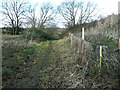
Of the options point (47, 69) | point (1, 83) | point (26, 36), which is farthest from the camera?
point (26, 36)

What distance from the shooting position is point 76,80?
734 cm

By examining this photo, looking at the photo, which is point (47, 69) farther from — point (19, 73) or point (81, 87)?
point (81, 87)

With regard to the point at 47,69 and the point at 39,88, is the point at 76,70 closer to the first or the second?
the point at 47,69

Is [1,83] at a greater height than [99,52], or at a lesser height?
lesser

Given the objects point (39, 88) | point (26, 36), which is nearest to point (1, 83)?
point (39, 88)

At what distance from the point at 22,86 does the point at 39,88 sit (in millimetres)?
549

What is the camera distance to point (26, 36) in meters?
28.5

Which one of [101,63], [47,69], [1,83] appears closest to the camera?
Result: [1,83]

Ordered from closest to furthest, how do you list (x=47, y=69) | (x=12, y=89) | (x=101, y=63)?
(x=12, y=89) → (x=101, y=63) → (x=47, y=69)

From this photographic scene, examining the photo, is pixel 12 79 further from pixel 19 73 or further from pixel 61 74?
pixel 61 74

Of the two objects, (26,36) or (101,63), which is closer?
(101,63)

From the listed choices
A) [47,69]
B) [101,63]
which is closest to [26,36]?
[47,69]

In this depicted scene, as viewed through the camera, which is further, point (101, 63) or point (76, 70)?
point (76, 70)

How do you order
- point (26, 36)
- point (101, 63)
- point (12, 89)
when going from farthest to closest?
point (26, 36) < point (101, 63) < point (12, 89)
